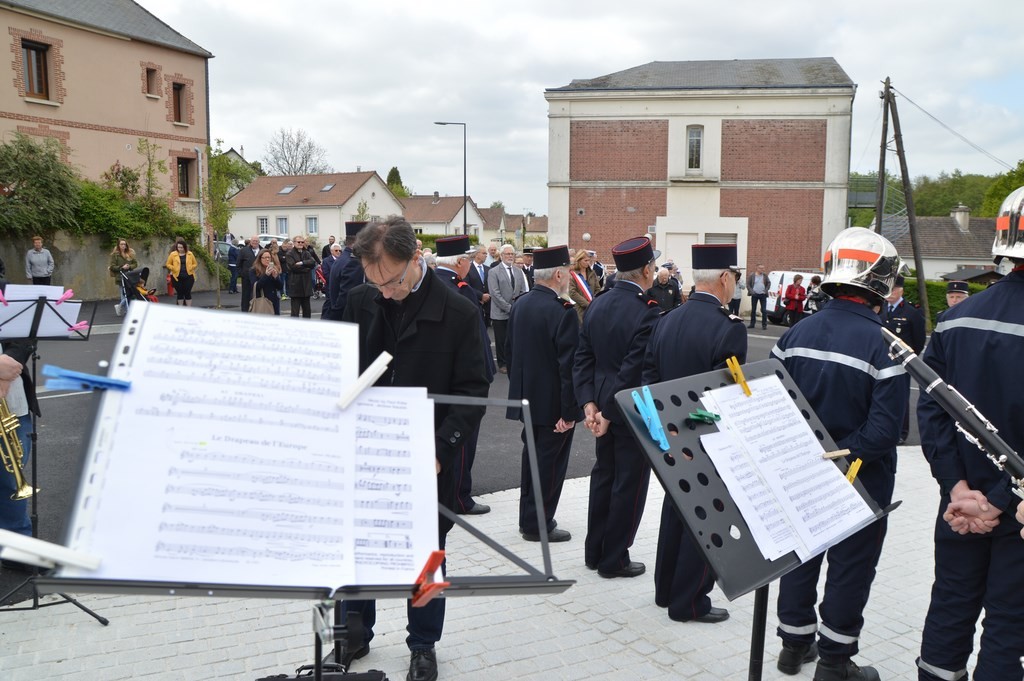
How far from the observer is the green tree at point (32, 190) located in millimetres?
22438

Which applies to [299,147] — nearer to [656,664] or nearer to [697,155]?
[697,155]

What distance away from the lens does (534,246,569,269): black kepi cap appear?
238 inches

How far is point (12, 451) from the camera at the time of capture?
4738 mm

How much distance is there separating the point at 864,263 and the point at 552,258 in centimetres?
284

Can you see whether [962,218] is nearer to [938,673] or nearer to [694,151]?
[694,151]

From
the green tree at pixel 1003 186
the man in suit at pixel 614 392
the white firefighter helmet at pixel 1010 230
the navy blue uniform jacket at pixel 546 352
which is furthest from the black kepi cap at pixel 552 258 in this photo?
the green tree at pixel 1003 186

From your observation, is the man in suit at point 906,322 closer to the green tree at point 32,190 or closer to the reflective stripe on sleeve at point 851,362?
the reflective stripe on sleeve at point 851,362

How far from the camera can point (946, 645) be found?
9.99ft

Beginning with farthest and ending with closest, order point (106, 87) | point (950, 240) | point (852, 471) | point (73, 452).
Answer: point (950, 240), point (106, 87), point (73, 452), point (852, 471)

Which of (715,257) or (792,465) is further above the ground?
(715,257)

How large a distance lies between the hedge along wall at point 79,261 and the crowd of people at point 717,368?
21450 mm

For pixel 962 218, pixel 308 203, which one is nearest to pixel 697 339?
pixel 308 203

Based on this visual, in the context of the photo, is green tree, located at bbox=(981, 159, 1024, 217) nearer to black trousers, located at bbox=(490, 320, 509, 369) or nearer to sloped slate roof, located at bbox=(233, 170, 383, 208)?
black trousers, located at bbox=(490, 320, 509, 369)

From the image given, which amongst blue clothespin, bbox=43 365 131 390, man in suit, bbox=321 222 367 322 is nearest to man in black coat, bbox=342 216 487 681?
blue clothespin, bbox=43 365 131 390
